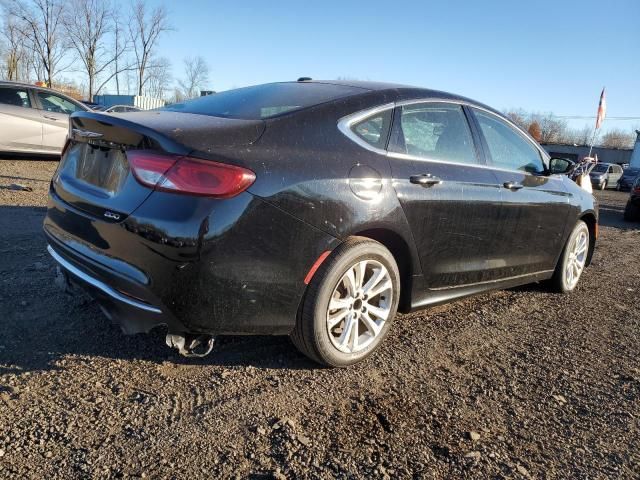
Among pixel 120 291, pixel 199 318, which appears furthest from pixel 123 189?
pixel 199 318

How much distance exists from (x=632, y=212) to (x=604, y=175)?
17.1m

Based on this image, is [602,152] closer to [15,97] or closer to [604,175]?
[604,175]

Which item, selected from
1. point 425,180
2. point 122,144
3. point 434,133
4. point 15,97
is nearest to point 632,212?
point 434,133

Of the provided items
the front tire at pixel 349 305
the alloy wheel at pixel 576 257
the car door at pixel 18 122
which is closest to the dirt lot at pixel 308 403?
the front tire at pixel 349 305

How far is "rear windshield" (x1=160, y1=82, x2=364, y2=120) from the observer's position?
9.07 ft

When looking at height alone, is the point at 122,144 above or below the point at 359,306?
above

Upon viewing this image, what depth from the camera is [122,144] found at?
94.7 inches

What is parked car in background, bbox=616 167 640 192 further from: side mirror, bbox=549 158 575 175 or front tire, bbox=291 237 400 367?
front tire, bbox=291 237 400 367

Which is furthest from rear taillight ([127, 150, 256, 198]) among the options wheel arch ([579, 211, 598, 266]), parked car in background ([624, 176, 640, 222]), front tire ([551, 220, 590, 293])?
parked car in background ([624, 176, 640, 222])

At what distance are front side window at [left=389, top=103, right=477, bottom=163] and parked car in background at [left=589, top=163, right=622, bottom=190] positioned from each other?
2630 centimetres

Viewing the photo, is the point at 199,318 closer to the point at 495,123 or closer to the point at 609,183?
the point at 495,123

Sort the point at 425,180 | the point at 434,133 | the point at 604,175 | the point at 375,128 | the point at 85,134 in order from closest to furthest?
the point at 85,134, the point at 375,128, the point at 425,180, the point at 434,133, the point at 604,175

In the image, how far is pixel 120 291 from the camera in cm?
236

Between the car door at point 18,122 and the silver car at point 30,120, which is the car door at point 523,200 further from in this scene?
the car door at point 18,122
